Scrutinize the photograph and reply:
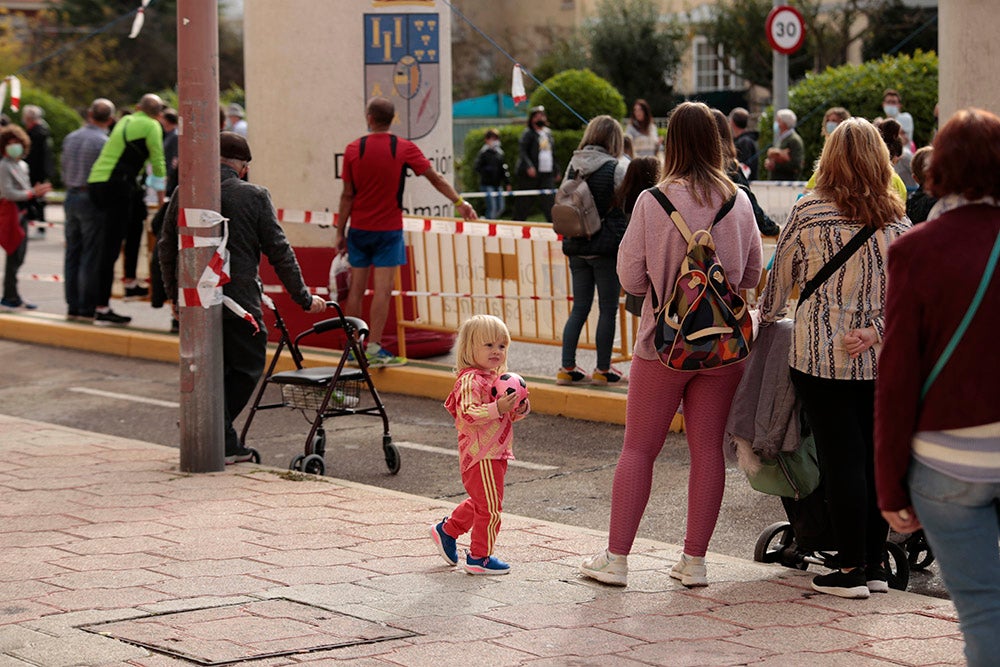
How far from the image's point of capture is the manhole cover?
5191mm

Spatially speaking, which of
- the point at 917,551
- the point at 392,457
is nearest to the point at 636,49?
the point at 392,457

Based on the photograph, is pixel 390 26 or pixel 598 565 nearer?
pixel 598 565

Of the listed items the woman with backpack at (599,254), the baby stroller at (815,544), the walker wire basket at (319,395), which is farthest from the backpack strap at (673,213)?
the woman with backpack at (599,254)

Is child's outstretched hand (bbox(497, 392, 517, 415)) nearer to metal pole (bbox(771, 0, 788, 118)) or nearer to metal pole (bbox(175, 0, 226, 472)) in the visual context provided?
metal pole (bbox(175, 0, 226, 472))

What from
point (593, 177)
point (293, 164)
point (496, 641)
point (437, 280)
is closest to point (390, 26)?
point (293, 164)

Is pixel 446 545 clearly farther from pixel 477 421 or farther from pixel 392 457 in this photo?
pixel 392 457

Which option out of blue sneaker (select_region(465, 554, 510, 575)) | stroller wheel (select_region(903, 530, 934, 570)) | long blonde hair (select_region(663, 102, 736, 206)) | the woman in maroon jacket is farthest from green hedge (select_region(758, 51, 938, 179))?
the woman in maroon jacket

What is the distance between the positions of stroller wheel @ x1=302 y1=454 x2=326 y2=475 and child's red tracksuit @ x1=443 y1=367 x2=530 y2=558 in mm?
2418

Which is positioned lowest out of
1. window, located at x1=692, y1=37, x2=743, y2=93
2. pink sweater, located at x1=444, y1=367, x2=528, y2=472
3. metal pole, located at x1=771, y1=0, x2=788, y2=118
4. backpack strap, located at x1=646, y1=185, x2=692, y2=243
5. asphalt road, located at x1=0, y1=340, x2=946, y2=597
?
asphalt road, located at x1=0, y1=340, x2=946, y2=597

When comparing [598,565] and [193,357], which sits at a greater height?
[193,357]

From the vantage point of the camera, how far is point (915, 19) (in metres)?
37.7

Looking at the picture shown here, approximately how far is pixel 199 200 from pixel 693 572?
3.73 meters

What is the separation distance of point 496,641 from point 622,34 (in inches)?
1447

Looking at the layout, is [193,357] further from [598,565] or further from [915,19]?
[915,19]
